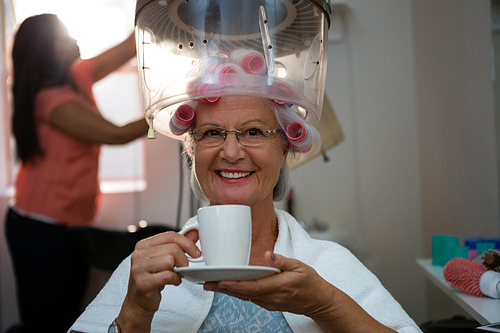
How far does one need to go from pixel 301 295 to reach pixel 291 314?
0.88 feet

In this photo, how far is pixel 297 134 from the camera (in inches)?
42.6

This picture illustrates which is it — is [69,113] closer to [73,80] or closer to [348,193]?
[73,80]

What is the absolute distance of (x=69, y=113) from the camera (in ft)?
5.73

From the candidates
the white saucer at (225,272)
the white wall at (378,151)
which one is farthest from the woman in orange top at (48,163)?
the white saucer at (225,272)

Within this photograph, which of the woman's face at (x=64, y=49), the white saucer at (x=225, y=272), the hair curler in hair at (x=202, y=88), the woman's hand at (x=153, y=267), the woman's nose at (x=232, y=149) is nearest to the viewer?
the white saucer at (x=225, y=272)

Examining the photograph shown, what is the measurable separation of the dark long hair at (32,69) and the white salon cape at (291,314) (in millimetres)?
1047

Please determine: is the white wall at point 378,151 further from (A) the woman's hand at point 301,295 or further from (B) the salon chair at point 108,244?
(A) the woman's hand at point 301,295

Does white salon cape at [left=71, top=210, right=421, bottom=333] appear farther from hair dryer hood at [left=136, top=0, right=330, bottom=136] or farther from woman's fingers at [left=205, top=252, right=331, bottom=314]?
hair dryer hood at [left=136, top=0, right=330, bottom=136]

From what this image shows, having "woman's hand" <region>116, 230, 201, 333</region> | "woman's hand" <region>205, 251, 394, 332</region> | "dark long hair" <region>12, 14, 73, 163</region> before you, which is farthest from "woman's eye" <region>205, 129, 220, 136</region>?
"dark long hair" <region>12, 14, 73, 163</region>

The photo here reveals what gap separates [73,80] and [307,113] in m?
1.21

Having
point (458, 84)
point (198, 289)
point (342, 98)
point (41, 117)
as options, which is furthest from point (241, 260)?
point (342, 98)

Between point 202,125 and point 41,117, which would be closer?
point 202,125

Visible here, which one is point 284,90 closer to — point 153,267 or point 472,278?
point 153,267

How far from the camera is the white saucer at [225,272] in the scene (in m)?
0.57
